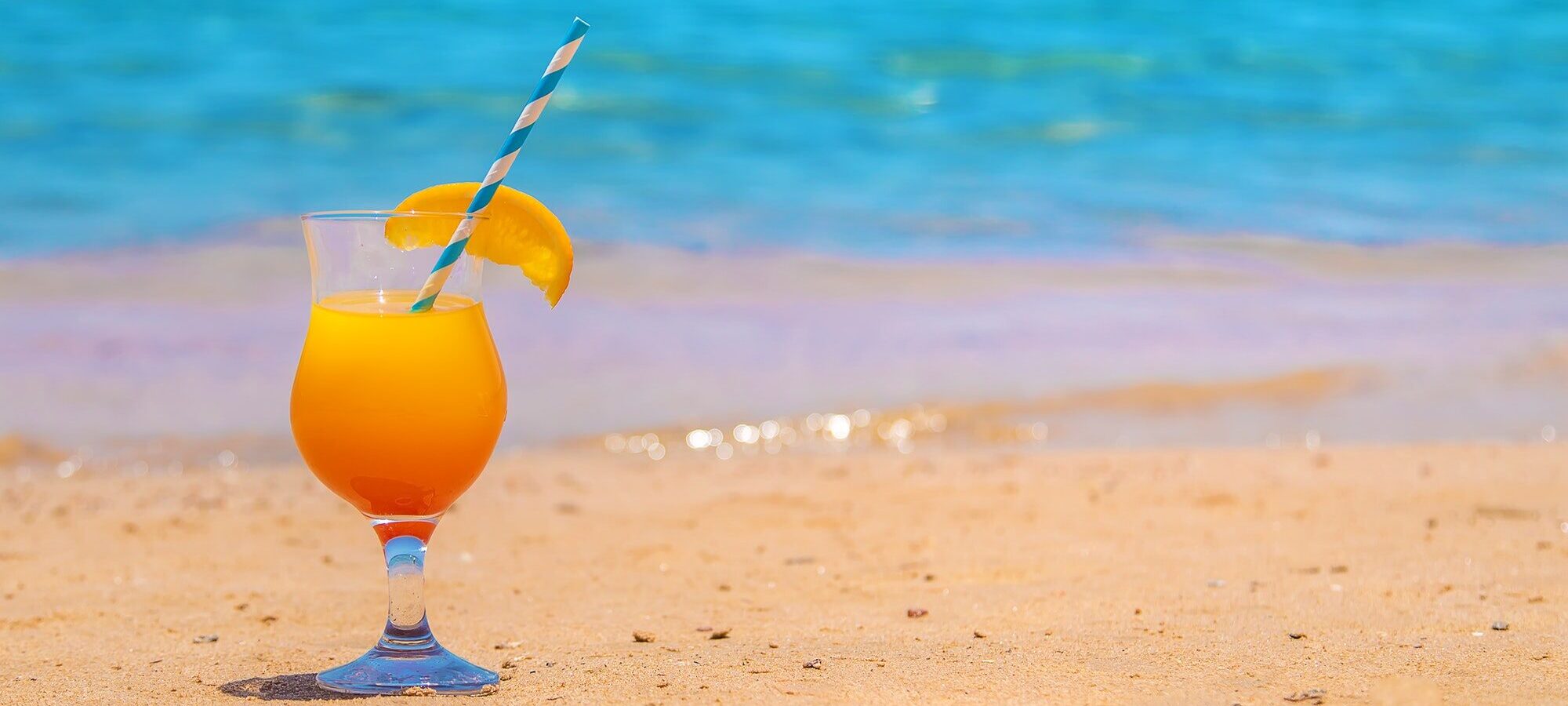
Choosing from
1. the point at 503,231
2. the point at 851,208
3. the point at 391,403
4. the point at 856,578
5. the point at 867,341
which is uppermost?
the point at 851,208

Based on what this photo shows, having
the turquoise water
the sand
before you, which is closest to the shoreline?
the sand

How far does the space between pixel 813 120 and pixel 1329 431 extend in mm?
5532

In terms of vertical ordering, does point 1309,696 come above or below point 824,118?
below

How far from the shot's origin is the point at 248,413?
13.4ft

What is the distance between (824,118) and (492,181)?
7678mm

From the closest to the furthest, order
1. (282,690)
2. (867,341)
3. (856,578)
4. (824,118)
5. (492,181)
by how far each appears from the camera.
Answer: (492,181) → (282,690) → (856,578) → (867,341) → (824,118)

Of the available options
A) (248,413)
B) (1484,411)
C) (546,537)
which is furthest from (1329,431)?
(248,413)

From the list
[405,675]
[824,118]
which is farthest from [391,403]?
[824,118]

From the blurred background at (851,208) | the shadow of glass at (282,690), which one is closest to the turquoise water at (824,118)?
the blurred background at (851,208)

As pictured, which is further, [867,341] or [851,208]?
[851,208]

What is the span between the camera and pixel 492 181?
1742 mm

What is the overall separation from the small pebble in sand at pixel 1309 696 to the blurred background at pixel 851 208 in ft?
7.38

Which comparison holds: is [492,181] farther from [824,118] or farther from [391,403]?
[824,118]

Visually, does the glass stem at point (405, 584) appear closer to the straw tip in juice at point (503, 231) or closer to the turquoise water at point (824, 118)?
the straw tip in juice at point (503, 231)
